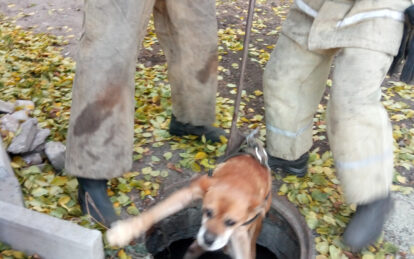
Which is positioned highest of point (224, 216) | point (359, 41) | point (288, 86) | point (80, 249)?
point (359, 41)

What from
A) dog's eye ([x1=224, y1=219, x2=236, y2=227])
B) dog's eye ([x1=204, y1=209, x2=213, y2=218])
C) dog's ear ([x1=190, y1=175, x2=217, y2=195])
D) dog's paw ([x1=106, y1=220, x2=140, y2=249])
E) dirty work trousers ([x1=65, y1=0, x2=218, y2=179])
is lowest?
dog's paw ([x1=106, y1=220, x2=140, y2=249])

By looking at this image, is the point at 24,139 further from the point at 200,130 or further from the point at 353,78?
the point at 353,78

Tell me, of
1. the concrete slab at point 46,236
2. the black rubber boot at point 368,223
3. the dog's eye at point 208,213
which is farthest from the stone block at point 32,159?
the black rubber boot at point 368,223

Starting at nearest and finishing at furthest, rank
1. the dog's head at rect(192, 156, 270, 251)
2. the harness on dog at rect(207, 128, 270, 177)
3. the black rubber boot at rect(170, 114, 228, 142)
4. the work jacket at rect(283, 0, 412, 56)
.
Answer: the dog's head at rect(192, 156, 270, 251), the work jacket at rect(283, 0, 412, 56), the harness on dog at rect(207, 128, 270, 177), the black rubber boot at rect(170, 114, 228, 142)

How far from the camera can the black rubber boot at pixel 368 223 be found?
233 cm

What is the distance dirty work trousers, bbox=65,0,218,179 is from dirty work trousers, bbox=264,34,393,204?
0.58 m

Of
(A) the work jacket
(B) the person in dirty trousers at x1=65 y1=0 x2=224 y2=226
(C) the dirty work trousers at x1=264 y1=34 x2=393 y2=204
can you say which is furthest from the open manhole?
(A) the work jacket

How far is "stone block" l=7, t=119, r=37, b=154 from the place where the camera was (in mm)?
2801

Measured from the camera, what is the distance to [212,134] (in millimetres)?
Result: 3156

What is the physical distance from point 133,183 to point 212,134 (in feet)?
2.34

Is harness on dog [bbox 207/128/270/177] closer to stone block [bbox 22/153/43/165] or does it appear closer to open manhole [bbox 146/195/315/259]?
open manhole [bbox 146/195/315/259]

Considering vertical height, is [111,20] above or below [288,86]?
above

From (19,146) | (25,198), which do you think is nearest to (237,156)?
(25,198)

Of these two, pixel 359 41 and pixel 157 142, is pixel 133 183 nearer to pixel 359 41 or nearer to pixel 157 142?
pixel 157 142
